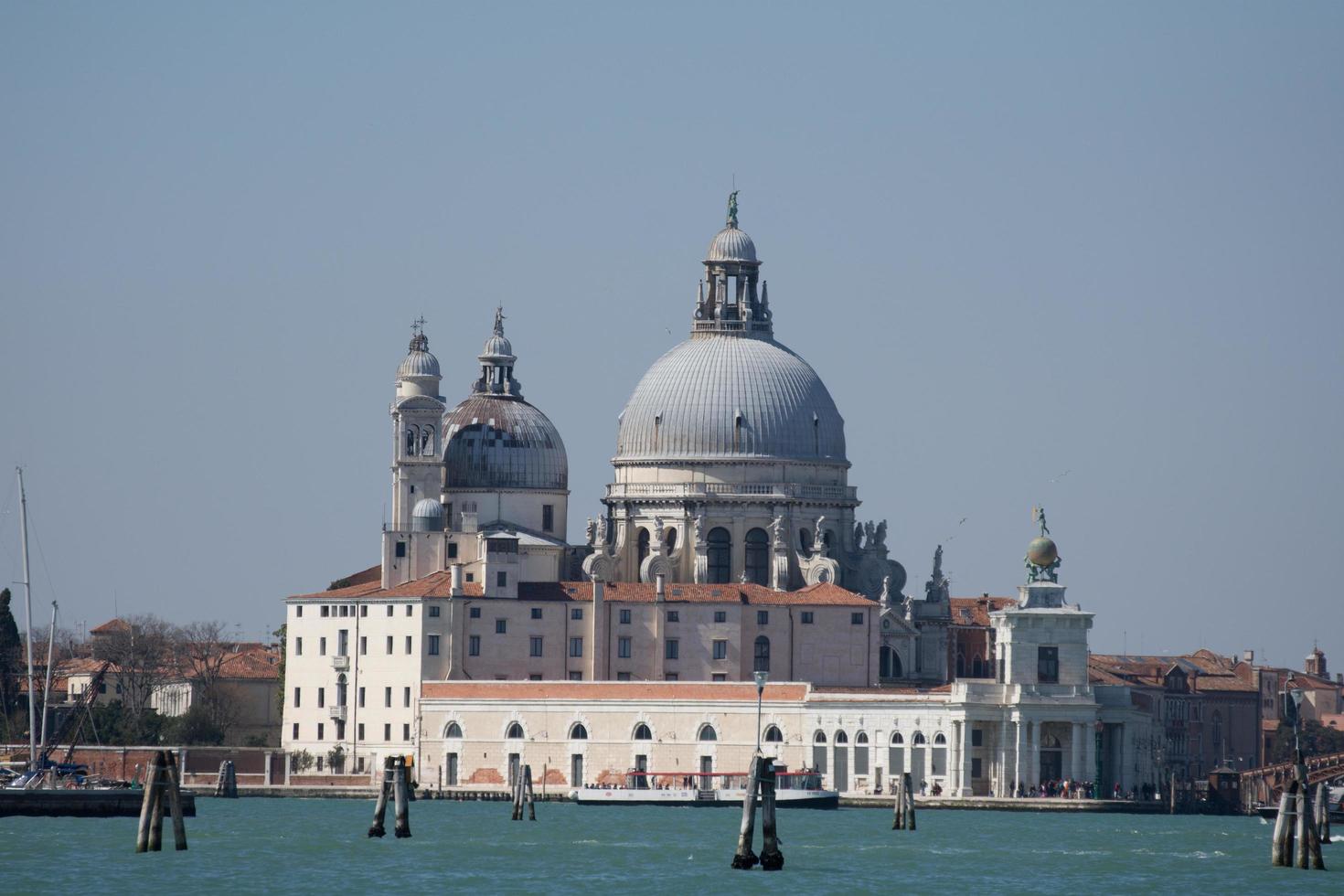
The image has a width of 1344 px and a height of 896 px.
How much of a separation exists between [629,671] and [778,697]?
20.4 feet

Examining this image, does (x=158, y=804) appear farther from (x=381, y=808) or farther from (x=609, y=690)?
(x=609, y=690)

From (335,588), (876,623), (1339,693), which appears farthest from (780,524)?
(1339,693)

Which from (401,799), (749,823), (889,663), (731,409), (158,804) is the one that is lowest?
(749,823)

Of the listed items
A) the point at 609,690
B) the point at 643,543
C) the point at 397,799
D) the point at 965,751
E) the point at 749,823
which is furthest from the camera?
the point at 643,543

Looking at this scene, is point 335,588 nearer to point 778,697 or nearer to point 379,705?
point 379,705

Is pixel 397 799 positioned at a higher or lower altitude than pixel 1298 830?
higher

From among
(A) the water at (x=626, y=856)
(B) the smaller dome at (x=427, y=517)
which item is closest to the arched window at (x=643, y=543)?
(B) the smaller dome at (x=427, y=517)

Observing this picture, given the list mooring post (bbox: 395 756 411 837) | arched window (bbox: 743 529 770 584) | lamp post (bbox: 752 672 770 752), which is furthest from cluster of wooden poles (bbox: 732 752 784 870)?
arched window (bbox: 743 529 770 584)

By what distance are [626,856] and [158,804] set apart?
33.1 ft

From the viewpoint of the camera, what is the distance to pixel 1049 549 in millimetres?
110812

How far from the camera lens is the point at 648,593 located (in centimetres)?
11681

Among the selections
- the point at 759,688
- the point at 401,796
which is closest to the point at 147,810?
the point at 401,796

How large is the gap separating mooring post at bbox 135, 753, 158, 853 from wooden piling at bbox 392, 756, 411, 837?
738 cm

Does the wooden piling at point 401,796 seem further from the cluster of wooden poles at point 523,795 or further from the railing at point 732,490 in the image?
the railing at point 732,490
